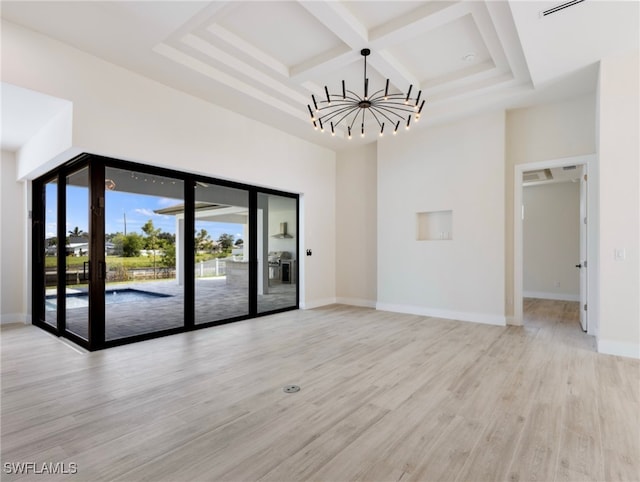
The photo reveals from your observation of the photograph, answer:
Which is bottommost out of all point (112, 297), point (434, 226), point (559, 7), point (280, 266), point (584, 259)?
point (112, 297)

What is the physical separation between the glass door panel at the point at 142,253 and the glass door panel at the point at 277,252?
1618 millimetres

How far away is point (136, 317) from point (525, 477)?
5057 mm

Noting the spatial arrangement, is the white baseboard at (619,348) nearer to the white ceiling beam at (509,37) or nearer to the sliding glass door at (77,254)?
the white ceiling beam at (509,37)

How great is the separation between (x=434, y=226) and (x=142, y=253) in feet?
16.5

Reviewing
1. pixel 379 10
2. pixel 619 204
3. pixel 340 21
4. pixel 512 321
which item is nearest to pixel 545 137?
pixel 619 204

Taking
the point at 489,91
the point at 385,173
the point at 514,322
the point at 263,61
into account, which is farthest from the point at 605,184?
the point at 263,61

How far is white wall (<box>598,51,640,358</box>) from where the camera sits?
388 cm

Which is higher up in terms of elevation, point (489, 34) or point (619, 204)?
point (489, 34)

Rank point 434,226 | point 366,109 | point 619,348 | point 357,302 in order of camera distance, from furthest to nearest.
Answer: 1. point 357,302
2. point 434,226
3. point 366,109
4. point 619,348

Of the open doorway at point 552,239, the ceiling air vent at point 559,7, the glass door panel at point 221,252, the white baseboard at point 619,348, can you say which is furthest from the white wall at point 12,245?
the open doorway at point 552,239

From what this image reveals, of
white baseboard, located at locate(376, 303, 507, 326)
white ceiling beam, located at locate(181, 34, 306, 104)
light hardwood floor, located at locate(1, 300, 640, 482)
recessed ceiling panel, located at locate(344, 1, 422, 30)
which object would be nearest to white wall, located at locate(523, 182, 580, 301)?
white baseboard, located at locate(376, 303, 507, 326)

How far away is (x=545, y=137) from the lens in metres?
5.34

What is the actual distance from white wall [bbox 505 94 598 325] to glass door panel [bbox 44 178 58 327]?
275 inches

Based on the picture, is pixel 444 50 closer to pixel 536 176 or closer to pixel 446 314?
pixel 446 314
